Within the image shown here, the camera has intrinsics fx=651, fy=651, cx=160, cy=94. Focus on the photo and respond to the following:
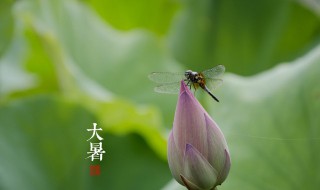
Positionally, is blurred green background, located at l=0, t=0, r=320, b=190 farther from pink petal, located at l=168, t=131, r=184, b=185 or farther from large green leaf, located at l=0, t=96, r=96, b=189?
pink petal, located at l=168, t=131, r=184, b=185

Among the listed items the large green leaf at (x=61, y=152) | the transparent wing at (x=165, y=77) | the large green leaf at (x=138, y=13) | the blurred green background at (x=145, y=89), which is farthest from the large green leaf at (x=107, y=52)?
the transparent wing at (x=165, y=77)

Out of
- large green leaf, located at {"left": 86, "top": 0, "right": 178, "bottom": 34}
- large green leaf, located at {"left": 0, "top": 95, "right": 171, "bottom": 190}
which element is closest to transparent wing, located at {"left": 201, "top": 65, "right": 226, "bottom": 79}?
large green leaf, located at {"left": 0, "top": 95, "right": 171, "bottom": 190}

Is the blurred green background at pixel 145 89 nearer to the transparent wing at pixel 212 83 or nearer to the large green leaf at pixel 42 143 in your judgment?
the large green leaf at pixel 42 143

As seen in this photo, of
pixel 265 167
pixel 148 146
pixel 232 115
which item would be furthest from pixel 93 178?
pixel 265 167

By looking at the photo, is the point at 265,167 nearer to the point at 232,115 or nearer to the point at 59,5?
the point at 232,115

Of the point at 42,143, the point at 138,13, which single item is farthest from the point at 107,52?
the point at 42,143
